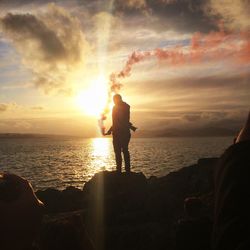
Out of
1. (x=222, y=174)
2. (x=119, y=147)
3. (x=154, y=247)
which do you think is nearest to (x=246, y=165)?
(x=222, y=174)

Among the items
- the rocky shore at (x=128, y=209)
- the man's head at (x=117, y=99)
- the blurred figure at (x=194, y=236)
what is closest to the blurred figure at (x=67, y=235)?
the blurred figure at (x=194, y=236)

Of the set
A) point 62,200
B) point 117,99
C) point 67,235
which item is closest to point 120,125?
point 117,99

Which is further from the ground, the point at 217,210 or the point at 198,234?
the point at 217,210

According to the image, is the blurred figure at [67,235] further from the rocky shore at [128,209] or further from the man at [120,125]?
the man at [120,125]

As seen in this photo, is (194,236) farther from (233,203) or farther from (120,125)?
(120,125)

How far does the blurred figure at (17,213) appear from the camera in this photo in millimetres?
1856

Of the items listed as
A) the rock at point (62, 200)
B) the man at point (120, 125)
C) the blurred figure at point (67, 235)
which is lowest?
the rock at point (62, 200)

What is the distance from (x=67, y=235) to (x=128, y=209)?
12678 mm

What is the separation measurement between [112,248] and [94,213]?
3382 millimetres

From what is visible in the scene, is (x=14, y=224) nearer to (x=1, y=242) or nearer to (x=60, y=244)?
(x=1, y=242)

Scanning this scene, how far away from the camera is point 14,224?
1898mm

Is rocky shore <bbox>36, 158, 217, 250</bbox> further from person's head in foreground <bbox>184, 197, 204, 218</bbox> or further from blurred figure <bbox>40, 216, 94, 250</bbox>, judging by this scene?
blurred figure <bbox>40, 216, 94, 250</bbox>

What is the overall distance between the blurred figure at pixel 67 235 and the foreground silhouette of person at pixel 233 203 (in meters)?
1.94

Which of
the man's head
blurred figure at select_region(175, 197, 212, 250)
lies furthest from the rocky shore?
blurred figure at select_region(175, 197, 212, 250)
